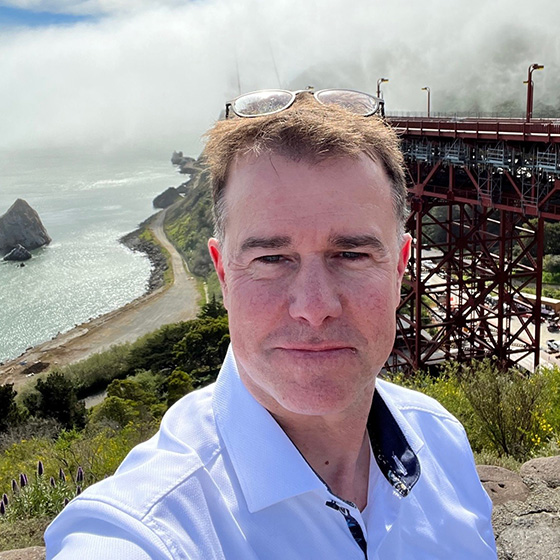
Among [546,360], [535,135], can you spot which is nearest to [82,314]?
[546,360]

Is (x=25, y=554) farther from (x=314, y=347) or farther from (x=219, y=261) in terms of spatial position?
(x=314, y=347)

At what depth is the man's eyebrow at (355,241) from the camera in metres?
1.54

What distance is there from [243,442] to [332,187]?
703 millimetres

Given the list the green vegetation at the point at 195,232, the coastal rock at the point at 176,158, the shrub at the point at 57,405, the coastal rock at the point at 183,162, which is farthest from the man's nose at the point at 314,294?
the coastal rock at the point at 176,158

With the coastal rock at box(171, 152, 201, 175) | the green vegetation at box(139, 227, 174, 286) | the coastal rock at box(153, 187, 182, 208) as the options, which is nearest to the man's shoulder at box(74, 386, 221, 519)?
the green vegetation at box(139, 227, 174, 286)

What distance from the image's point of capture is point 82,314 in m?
46.5

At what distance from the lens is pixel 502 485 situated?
444 centimetres

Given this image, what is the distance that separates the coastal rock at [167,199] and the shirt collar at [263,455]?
94008 millimetres

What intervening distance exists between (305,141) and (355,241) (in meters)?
0.31

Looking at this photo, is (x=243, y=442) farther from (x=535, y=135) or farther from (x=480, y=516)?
(x=535, y=135)

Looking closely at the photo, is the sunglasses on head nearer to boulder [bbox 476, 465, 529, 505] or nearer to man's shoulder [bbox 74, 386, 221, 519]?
man's shoulder [bbox 74, 386, 221, 519]

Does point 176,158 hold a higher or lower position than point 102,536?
lower

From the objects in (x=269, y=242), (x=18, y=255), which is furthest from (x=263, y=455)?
(x=18, y=255)

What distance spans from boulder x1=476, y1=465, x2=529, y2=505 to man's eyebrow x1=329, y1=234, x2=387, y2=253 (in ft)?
10.8
